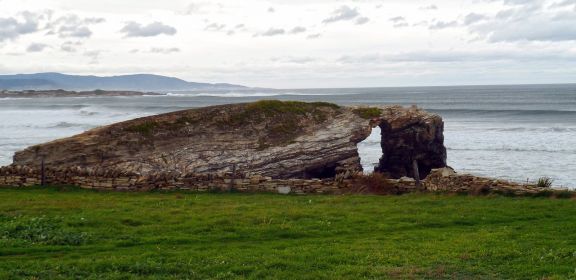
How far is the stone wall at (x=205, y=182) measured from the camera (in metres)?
20.5

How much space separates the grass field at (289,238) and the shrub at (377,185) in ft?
6.72

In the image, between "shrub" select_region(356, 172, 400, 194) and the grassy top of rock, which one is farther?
the grassy top of rock

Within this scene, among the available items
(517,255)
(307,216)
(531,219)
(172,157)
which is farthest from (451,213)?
(172,157)

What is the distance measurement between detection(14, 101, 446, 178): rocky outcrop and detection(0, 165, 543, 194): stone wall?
205 cm

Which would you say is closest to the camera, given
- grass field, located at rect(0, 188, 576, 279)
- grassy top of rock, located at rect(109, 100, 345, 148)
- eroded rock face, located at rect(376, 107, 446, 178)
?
grass field, located at rect(0, 188, 576, 279)

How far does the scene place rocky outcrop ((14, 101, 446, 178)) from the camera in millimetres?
25703

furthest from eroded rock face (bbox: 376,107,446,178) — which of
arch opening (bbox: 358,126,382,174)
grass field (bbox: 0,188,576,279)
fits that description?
grass field (bbox: 0,188,576,279)

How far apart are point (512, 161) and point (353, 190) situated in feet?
58.5

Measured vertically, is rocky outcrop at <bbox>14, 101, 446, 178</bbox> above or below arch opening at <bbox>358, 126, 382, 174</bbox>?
above

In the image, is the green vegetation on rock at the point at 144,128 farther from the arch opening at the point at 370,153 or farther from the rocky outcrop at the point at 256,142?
the arch opening at the point at 370,153

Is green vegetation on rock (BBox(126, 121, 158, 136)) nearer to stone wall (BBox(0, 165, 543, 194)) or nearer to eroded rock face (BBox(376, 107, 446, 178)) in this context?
stone wall (BBox(0, 165, 543, 194))

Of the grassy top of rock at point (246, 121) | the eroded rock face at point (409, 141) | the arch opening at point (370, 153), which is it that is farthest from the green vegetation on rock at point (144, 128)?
the arch opening at point (370, 153)

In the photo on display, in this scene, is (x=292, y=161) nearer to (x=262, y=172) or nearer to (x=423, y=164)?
(x=262, y=172)

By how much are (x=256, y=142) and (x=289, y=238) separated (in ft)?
48.6
